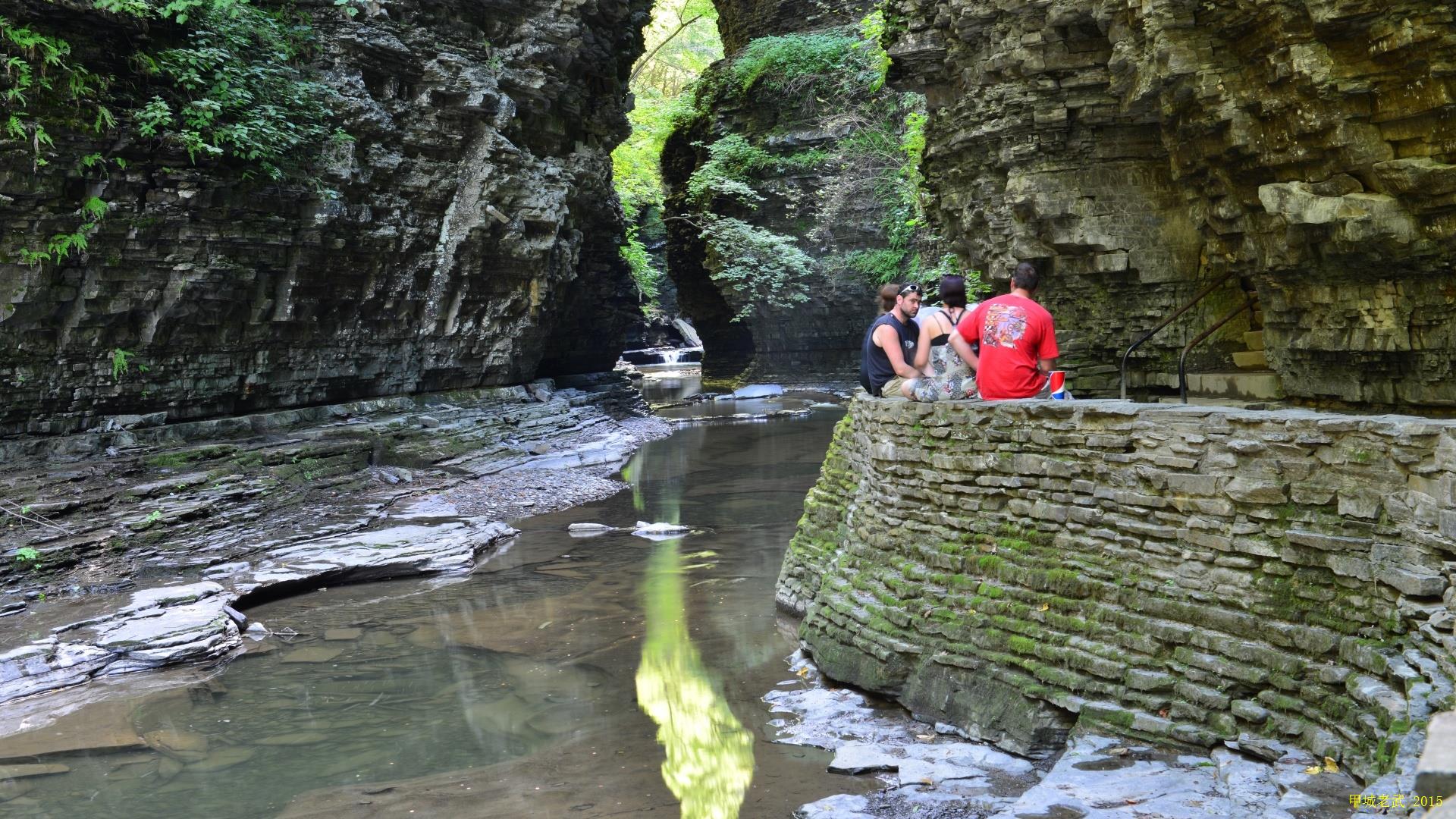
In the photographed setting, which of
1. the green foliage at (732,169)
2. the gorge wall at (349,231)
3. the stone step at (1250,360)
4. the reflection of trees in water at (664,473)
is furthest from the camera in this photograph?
the green foliage at (732,169)

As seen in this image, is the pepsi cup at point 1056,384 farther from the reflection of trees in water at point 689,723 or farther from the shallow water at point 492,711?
the reflection of trees in water at point 689,723

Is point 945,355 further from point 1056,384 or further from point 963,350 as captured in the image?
point 1056,384

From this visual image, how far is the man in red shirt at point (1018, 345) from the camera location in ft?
23.7

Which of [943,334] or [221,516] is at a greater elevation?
[943,334]

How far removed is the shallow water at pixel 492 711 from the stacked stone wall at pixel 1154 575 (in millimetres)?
1171

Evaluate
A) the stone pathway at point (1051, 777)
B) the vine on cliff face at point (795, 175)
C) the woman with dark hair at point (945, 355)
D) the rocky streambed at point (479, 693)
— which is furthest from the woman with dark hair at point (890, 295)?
the vine on cliff face at point (795, 175)

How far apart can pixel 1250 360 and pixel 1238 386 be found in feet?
1.57

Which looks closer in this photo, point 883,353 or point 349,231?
point 883,353

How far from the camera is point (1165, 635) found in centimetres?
557

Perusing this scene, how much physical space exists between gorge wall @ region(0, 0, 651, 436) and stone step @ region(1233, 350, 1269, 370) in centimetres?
1411

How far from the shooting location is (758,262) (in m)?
32.8

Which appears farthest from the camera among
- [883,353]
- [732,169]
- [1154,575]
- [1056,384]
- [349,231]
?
[732,169]

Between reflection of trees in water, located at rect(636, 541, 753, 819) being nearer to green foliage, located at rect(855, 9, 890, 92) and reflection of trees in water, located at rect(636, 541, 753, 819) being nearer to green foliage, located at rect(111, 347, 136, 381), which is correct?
green foliage, located at rect(855, 9, 890, 92)

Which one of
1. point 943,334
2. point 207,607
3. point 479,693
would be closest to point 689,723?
point 479,693
